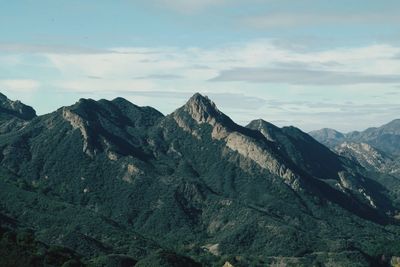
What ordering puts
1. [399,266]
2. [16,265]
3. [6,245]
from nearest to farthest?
[399,266] → [16,265] → [6,245]

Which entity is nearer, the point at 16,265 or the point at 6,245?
the point at 16,265

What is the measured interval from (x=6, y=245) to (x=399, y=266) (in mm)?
106538

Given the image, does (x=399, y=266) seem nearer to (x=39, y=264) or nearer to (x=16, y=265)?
(x=16, y=265)

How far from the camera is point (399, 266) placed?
142 m

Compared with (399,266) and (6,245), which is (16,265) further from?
(399,266)

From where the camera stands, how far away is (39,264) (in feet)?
647

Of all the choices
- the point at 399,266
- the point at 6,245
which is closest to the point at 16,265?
the point at 6,245

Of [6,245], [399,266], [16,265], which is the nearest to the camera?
[399,266]

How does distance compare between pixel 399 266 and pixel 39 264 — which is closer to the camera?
pixel 399 266

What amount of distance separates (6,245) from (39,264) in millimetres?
Result: 10709

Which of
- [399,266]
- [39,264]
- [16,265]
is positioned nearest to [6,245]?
[39,264]

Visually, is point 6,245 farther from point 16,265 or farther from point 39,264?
point 16,265

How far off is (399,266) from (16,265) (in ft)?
286

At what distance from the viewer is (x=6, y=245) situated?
7628 inches
